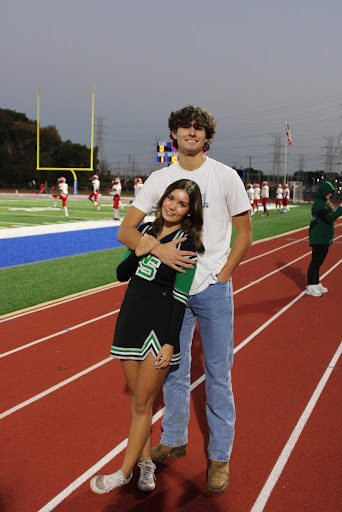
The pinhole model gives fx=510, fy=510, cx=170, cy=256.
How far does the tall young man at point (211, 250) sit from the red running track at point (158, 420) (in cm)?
35

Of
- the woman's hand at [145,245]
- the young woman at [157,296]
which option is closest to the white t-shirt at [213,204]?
the young woman at [157,296]

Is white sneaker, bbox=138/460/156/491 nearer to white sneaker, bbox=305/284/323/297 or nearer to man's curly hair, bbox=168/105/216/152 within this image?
man's curly hair, bbox=168/105/216/152

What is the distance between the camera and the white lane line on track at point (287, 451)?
3.03 m

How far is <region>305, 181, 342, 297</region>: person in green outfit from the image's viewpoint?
26.5 ft

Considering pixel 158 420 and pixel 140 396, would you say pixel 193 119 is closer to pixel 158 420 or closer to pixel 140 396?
pixel 140 396

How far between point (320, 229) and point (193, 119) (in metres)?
5.96

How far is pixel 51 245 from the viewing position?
45.9ft

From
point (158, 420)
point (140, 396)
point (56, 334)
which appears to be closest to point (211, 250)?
point (140, 396)

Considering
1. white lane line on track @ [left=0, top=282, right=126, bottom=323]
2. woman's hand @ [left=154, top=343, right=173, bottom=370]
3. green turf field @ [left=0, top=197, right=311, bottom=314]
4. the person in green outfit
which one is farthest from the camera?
the person in green outfit

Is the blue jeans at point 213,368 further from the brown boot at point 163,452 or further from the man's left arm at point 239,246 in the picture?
the brown boot at point 163,452

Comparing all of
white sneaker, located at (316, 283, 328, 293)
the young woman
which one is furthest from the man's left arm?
white sneaker, located at (316, 283, 328, 293)

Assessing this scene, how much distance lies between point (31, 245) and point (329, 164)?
3288 inches

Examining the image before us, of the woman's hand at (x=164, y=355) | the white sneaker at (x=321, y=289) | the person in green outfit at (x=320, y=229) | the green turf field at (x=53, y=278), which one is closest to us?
the woman's hand at (x=164, y=355)

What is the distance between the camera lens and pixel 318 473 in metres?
3.31
